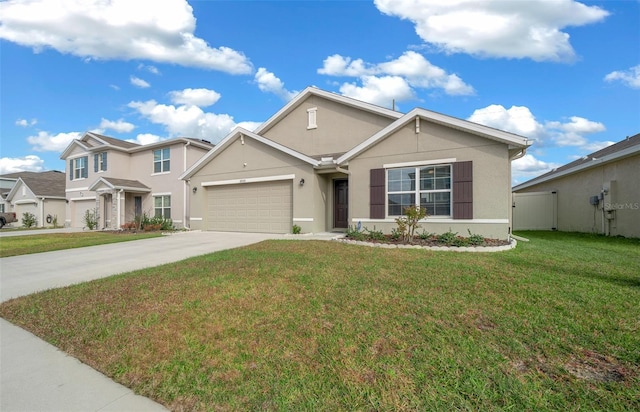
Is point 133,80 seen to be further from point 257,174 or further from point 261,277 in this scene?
point 261,277

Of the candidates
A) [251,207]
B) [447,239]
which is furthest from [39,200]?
[447,239]

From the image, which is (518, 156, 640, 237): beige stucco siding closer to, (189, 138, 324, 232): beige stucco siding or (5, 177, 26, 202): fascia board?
(189, 138, 324, 232): beige stucco siding

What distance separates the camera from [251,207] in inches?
576

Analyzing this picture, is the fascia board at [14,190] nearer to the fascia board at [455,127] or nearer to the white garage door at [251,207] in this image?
the white garage door at [251,207]

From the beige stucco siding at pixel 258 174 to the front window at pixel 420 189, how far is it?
3.31 m

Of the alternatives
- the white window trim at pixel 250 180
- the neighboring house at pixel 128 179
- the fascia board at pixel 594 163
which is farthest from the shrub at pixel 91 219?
the fascia board at pixel 594 163

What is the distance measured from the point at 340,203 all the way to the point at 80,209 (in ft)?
71.9

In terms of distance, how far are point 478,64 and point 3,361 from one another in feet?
51.2

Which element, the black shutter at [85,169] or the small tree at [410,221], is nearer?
the small tree at [410,221]

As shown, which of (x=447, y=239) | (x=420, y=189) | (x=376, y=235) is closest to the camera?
(x=447, y=239)

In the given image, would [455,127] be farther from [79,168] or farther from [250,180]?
[79,168]

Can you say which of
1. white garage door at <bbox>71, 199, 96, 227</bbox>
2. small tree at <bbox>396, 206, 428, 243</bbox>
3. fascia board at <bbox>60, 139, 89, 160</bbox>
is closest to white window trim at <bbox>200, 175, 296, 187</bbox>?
small tree at <bbox>396, 206, 428, 243</bbox>

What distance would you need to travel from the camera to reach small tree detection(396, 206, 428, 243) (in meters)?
9.39

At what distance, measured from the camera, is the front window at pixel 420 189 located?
1003cm
